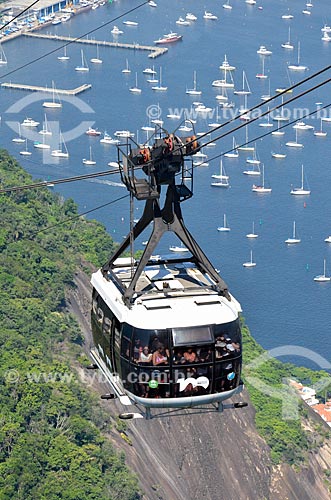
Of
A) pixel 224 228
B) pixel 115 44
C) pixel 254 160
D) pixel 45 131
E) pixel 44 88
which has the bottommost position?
pixel 115 44

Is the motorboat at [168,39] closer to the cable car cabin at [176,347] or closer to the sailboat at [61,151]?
the sailboat at [61,151]

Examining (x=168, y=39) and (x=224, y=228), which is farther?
(x=168, y=39)

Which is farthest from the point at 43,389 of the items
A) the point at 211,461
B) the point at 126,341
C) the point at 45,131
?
the point at 45,131

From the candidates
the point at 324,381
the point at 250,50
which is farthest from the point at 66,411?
the point at 250,50

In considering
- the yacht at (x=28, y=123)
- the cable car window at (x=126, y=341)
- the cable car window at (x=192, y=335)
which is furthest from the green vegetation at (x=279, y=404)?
the cable car window at (x=192, y=335)

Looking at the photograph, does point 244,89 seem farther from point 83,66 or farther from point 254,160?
point 254,160

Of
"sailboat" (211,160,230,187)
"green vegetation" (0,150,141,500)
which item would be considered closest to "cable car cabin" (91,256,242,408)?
"green vegetation" (0,150,141,500)

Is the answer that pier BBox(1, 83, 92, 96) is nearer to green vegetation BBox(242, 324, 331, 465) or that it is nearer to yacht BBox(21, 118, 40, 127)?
yacht BBox(21, 118, 40, 127)
